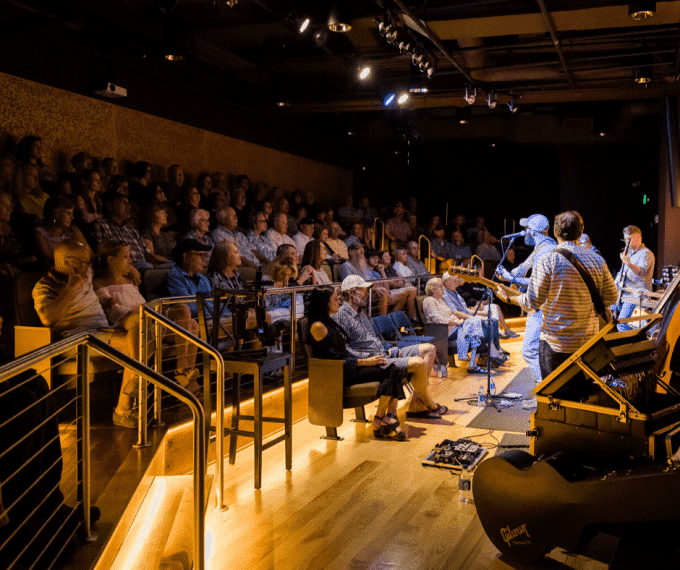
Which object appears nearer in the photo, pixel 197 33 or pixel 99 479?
pixel 99 479

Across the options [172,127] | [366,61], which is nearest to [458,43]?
[366,61]

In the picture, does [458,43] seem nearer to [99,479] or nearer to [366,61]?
[366,61]

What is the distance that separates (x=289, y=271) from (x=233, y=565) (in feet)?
9.92

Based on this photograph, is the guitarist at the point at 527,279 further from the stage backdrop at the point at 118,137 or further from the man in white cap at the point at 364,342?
the stage backdrop at the point at 118,137

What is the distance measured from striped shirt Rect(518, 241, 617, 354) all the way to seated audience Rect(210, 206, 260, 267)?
3.46m

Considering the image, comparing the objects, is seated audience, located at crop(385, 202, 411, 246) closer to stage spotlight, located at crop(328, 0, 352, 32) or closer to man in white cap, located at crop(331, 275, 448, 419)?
stage spotlight, located at crop(328, 0, 352, 32)

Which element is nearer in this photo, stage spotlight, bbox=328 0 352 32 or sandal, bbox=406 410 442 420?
sandal, bbox=406 410 442 420

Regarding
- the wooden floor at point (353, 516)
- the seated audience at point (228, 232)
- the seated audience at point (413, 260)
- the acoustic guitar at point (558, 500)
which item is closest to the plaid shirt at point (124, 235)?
the seated audience at point (228, 232)

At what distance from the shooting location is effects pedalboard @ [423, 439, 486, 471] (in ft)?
12.1

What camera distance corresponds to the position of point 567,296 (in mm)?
3475

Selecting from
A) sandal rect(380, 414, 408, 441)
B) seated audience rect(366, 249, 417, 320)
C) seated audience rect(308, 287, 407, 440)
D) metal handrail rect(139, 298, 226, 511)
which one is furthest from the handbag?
seated audience rect(366, 249, 417, 320)

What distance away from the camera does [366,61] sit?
787 cm

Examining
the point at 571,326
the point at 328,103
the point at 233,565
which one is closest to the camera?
the point at 233,565

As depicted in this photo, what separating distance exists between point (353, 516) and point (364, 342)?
1.71m
